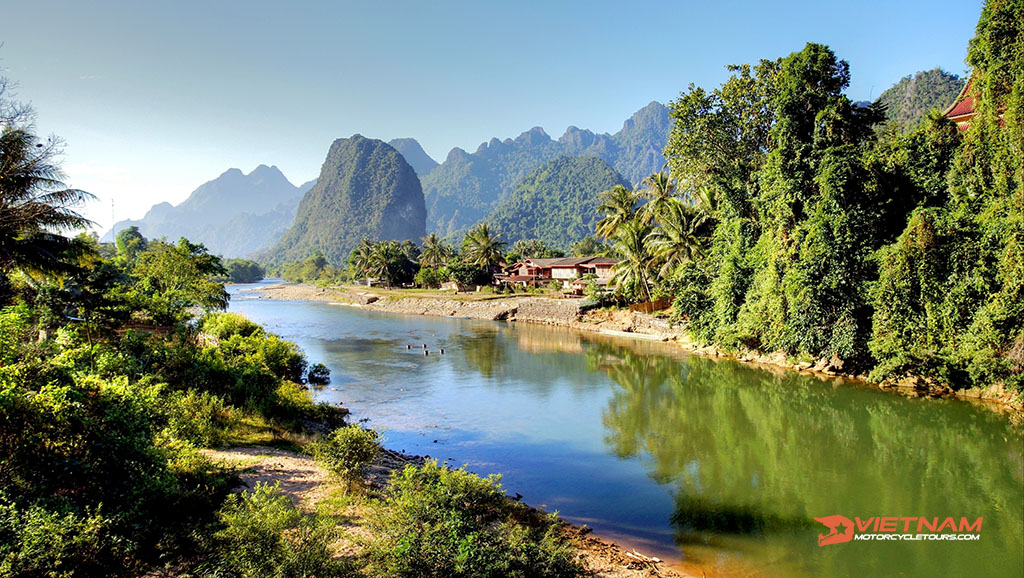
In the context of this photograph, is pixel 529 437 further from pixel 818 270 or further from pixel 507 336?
pixel 507 336

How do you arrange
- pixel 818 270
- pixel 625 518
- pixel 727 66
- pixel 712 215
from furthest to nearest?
pixel 712 215
pixel 727 66
pixel 818 270
pixel 625 518

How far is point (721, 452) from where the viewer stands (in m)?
15.8

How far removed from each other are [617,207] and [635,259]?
373 inches

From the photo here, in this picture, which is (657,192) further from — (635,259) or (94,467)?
(94,467)

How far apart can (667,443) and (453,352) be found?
66.7 ft

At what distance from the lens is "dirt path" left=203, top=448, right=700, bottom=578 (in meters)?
8.91

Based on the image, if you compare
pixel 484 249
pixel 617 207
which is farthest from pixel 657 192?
pixel 484 249

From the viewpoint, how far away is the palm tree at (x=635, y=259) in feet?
143

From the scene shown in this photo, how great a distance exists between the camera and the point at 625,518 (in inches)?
456

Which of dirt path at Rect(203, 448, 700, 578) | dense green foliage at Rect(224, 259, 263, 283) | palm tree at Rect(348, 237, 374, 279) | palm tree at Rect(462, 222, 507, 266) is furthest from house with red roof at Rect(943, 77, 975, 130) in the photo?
dense green foliage at Rect(224, 259, 263, 283)

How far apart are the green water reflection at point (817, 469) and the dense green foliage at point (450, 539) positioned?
4143 millimetres

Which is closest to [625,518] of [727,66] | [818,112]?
[818,112]

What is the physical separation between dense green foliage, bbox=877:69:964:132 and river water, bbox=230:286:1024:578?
78078 mm

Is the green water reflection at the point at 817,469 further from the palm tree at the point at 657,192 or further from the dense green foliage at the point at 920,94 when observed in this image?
the dense green foliage at the point at 920,94
